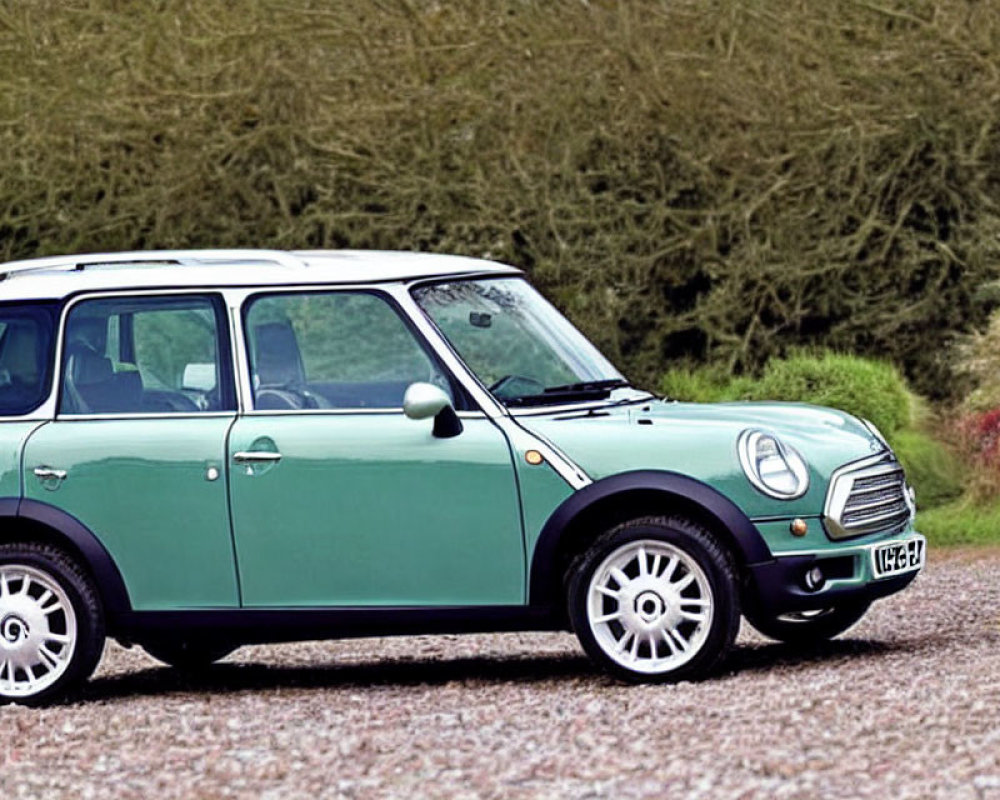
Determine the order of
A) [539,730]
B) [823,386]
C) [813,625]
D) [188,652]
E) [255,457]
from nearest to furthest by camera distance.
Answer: [539,730] < [255,457] < [813,625] < [188,652] < [823,386]

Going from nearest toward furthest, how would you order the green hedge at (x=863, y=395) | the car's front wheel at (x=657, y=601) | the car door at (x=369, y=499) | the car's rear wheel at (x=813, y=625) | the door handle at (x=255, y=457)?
the car's front wheel at (x=657, y=601) < the car door at (x=369, y=499) < the door handle at (x=255, y=457) < the car's rear wheel at (x=813, y=625) < the green hedge at (x=863, y=395)

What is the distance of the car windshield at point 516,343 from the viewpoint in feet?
30.0

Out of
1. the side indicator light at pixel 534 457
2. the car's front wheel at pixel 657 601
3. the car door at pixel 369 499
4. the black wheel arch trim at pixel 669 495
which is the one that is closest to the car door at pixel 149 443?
the car door at pixel 369 499

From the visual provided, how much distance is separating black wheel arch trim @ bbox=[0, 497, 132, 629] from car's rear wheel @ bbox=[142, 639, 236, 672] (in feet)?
2.94

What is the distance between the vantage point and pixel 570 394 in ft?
30.3

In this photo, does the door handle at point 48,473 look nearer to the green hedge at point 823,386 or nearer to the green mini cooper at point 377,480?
the green mini cooper at point 377,480

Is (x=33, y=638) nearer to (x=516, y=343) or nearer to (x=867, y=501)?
(x=516, y=343)

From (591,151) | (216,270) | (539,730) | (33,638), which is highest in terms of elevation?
(591,151)

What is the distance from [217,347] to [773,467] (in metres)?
2.14

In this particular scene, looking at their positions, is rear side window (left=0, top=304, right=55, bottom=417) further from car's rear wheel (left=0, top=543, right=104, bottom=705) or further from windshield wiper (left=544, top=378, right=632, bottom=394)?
windshield wiper (left=544, top=378, right=632, bottom=394)

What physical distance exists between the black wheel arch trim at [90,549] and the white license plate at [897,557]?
9.00 feet

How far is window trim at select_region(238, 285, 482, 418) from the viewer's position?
29.6 ft

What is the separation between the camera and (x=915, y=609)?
1180 cm

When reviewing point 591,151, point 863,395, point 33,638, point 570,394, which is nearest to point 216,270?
point 570,394
